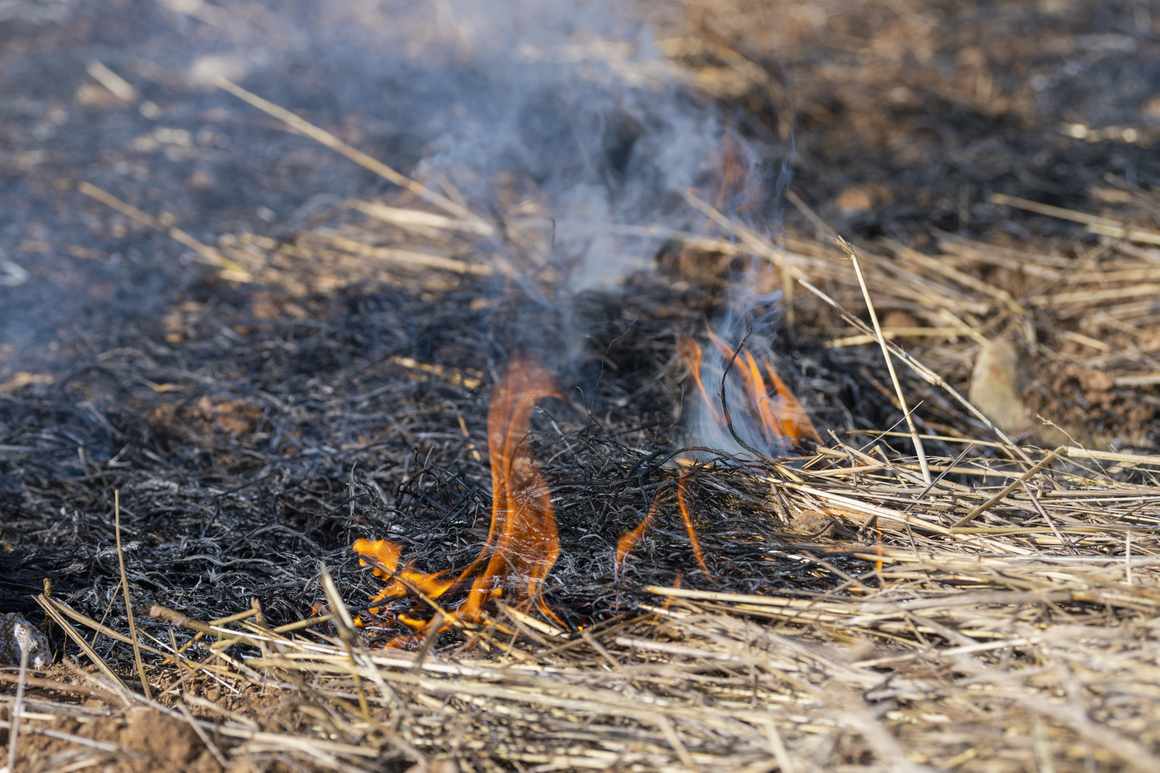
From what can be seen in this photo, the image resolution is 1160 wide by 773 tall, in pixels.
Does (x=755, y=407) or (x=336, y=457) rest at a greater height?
(x=755, y=407)

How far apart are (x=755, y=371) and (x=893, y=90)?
4245mm

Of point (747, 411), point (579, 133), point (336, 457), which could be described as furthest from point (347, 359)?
point (579, 133)

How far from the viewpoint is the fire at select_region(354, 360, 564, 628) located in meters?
1.88

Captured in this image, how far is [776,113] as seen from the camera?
5234mm

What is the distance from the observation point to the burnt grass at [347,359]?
2096 millimetres

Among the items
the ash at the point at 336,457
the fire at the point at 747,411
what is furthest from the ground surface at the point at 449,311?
the fire at the point at 747,411

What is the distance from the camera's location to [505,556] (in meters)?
1.95

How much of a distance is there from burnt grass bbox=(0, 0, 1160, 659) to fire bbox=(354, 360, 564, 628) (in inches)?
1.9

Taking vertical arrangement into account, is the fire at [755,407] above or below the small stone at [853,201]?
below

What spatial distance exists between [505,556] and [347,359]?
1615mm

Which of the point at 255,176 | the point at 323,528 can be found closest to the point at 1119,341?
the point at 323,528

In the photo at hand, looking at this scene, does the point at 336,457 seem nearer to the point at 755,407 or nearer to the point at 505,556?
the point at 505,556

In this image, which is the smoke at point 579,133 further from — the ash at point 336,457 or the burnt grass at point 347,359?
the ash at point 336,457

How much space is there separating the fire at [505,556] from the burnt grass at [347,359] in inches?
1.9
